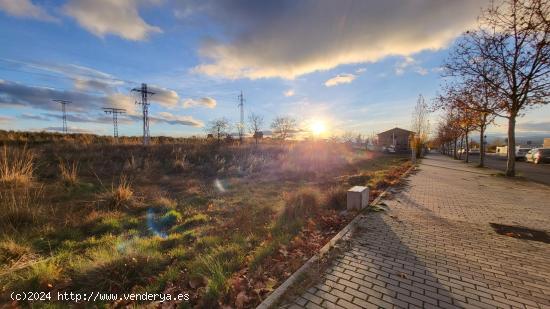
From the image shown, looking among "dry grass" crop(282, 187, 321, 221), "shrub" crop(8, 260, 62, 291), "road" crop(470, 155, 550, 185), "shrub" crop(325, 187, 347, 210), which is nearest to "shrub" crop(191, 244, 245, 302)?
"shrub" crop(8, 260, 62, 291)

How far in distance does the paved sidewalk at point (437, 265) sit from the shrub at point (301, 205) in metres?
1.63

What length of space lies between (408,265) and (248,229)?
11.0 ft

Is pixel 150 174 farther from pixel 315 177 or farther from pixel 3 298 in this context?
pixel 3 298

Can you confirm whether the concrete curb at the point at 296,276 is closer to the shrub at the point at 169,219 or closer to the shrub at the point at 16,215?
the shrub at the point at 169,219

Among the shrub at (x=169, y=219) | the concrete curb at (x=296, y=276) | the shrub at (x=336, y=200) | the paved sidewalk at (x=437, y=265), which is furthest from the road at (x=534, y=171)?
the shrub at (x=169, y=219)

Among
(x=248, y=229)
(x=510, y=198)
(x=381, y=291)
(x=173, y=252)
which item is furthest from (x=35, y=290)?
(x=510, y=198)

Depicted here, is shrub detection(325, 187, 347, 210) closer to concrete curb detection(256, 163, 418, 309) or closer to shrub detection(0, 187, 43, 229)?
concrete curb detection(256, 163, 418, 309)

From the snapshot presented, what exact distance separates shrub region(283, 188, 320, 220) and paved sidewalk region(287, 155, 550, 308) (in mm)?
A: 1632

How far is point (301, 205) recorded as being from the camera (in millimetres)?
6953

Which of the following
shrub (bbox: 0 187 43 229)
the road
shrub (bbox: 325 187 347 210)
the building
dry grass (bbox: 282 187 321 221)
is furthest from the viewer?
the building

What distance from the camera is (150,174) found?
13.2 m

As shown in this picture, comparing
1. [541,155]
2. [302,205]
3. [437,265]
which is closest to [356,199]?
[302,205]

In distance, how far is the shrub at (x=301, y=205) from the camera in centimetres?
647

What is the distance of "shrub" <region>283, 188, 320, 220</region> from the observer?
6.47m
